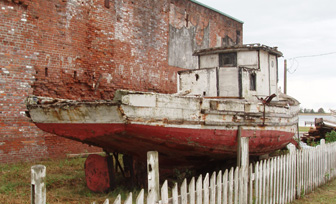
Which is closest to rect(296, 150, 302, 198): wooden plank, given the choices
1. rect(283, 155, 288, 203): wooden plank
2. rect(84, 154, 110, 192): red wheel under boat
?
rect(283, 155, 288, 203): wooden plank

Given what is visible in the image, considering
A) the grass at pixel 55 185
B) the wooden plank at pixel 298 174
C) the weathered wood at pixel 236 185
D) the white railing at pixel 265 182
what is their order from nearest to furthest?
the white railing at pixel 265 182 < the weathered wood at pixel 236 185 < the grass at pixel 55 185 < the wooden plank at pixel 298 174

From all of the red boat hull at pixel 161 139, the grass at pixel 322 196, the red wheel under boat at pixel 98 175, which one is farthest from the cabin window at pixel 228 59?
the red wheel under boat at pixel 98 175

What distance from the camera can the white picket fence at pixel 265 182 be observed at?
13.1 feet

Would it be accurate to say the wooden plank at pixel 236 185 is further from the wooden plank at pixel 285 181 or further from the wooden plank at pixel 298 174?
the wooden plank at pixel 298 174

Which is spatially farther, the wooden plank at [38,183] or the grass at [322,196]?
the grass at [322,196]

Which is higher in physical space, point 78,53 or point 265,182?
point 78,53

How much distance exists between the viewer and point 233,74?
871cm

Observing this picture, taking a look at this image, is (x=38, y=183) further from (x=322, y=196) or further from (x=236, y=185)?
(x=322, y=196)

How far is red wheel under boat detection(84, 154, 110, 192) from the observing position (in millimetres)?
6457

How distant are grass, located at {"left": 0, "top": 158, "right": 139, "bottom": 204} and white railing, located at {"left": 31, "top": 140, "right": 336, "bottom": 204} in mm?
1095

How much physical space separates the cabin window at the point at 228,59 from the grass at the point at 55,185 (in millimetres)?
4646

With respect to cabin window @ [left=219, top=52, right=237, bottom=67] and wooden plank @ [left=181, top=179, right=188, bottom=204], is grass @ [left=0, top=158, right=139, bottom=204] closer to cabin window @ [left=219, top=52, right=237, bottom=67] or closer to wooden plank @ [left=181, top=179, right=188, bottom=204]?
wooden plank @ [left=181, top=179, right=188, bottom=204]

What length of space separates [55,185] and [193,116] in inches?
129

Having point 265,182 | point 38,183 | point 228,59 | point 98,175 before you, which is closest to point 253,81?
point 228,59
